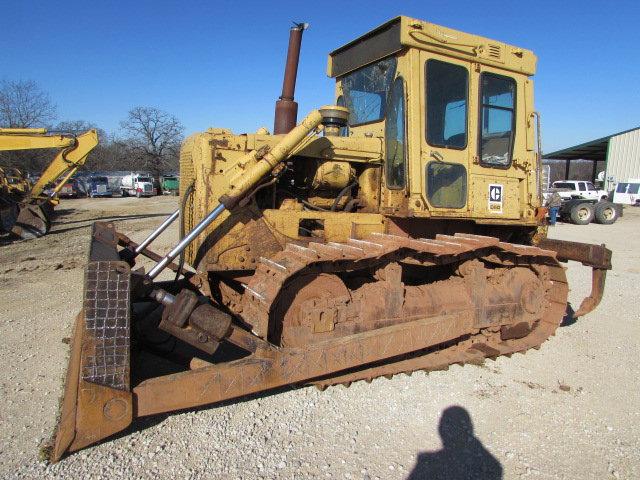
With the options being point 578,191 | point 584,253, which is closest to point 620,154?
point 578,191

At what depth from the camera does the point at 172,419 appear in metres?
3.52

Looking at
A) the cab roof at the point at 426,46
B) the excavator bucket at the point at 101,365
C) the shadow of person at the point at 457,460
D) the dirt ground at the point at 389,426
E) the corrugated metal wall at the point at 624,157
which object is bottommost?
the shadow of person at the point at 457,460

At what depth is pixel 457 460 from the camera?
3143 millimetres

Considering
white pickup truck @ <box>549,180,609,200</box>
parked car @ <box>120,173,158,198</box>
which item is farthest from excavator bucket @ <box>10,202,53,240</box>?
parked car @ <box>120,173,158,198</box>

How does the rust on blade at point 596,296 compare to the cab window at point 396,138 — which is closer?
the cab window at point 396,138

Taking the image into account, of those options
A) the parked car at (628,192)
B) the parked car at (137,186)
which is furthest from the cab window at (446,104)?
the parked car at (137,186)

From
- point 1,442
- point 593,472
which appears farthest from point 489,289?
point 1,442

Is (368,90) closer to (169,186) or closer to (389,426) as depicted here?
(389,426)

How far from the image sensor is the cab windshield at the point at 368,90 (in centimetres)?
463

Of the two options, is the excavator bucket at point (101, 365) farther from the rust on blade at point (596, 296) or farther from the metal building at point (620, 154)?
the metal building at point (620, 154)

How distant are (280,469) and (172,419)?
1.02 metres

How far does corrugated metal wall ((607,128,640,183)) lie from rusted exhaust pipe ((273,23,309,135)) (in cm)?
3468

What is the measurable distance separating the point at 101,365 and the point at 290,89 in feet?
12.1

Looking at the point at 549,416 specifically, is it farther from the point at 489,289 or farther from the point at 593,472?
the point at 489,289
